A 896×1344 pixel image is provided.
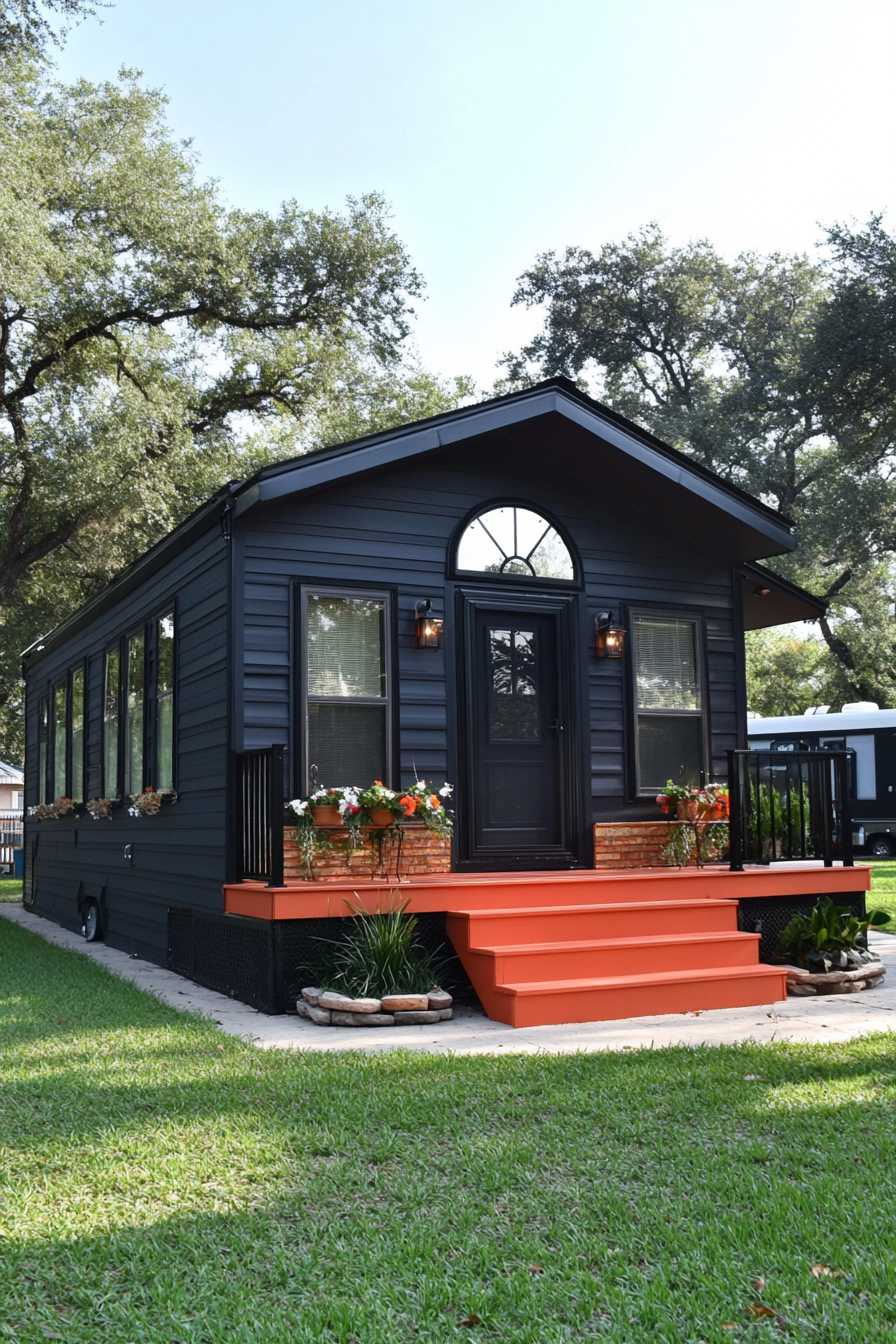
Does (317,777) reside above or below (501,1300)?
above

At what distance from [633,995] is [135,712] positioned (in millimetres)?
5323

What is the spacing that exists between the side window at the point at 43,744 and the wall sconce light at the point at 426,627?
7787 millimetres

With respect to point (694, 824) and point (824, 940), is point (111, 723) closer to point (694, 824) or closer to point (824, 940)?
point (694, 824)

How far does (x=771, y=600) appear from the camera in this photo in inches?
388

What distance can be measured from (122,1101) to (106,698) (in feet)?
22.9

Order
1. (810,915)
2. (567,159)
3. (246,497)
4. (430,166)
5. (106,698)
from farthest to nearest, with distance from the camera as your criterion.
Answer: (430,166), (567,159), (106,698), (810,915), (246,497)

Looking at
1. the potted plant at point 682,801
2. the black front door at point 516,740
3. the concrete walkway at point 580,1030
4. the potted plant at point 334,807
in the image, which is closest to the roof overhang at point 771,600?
the potted plant at point 682,801

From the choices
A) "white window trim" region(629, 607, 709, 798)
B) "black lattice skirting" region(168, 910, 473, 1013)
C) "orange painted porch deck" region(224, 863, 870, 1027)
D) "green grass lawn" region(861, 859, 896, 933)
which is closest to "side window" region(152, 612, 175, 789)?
"black lattice skirting" region(168, 910, 473, 1013)

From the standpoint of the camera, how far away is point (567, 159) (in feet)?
59.4

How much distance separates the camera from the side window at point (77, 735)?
39.4 ft

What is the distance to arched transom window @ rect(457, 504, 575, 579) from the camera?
26.8ft

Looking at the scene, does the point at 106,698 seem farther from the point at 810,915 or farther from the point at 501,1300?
the point at 501,1300

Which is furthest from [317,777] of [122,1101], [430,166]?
[430,166]

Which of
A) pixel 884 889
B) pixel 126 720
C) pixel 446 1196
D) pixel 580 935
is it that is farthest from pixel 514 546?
pixel 884 889
